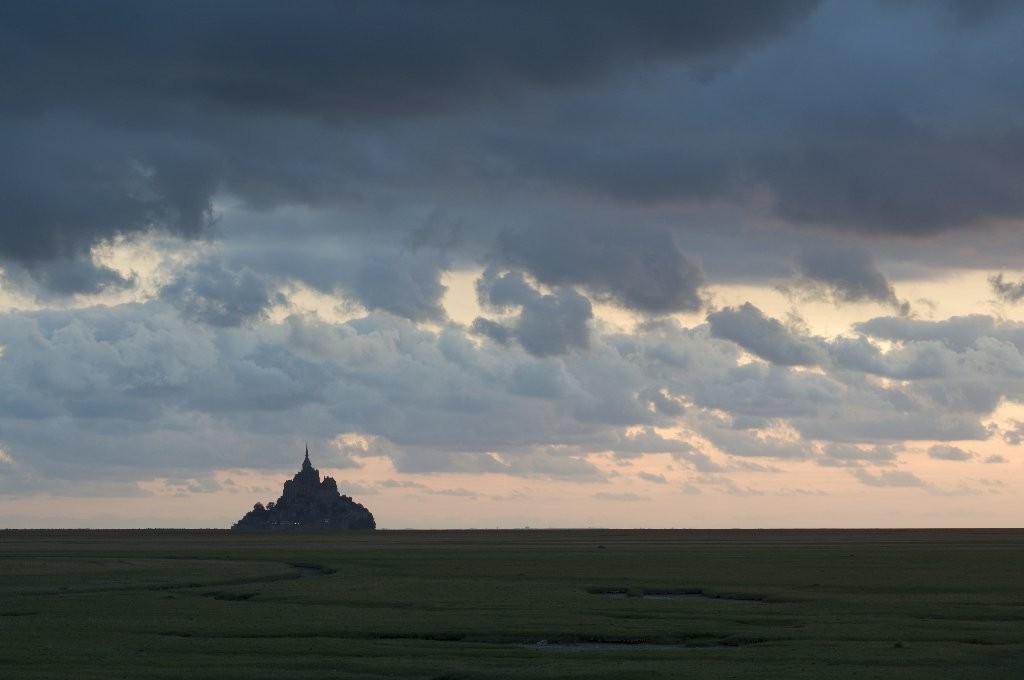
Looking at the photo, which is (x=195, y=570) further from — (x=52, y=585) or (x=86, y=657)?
(x=86, y=657)

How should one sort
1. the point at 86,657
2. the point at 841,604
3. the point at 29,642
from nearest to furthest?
the point at 86,657, the point at 29,642, the point at 841,604

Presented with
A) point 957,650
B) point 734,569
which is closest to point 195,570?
point 734,569

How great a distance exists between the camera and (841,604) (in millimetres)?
61531

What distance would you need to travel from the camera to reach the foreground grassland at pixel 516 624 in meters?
39.9

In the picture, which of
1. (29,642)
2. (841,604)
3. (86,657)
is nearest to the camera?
(86,657)

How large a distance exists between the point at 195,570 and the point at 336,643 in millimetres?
55892

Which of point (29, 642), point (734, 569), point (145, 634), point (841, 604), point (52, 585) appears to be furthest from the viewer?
point (734, 569)

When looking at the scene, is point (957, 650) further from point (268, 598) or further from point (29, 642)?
point (268, 598)

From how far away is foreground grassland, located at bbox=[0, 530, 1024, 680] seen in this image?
39875 millimetres

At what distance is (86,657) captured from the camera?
41.8 metres

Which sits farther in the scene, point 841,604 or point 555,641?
point 841,604

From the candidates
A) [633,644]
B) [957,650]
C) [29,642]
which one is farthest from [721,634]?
[29,642]

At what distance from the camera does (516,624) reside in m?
52.1

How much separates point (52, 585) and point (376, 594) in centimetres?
2228
